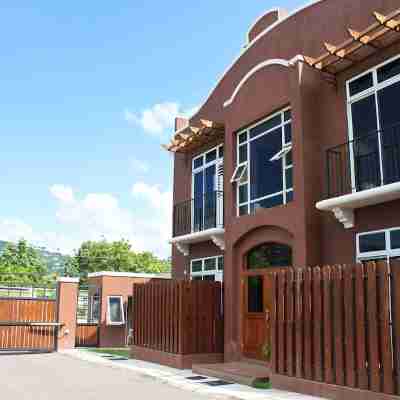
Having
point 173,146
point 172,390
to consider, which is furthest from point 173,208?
point 172,390

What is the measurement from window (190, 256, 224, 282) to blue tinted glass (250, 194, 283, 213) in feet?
7.98

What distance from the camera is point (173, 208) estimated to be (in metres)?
17.0

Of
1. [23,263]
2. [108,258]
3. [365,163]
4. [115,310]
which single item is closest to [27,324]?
[115,310]

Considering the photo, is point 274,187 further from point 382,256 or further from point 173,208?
point 173,208

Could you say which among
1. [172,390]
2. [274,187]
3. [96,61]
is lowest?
[172,390]

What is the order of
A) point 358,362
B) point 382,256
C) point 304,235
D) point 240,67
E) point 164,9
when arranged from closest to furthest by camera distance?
point 358,362
point 382,256
point 304,235
point 164,9
point 240,67

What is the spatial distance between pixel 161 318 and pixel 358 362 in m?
6.77

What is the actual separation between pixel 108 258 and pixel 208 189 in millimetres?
38292

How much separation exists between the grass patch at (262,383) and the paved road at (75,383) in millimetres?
1220

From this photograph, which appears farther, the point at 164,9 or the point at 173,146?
the point at 173,146

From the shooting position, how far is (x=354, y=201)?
9234mm

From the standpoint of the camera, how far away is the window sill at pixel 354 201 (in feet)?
28.3

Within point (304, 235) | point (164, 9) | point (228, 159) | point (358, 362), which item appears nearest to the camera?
point (358, 362)

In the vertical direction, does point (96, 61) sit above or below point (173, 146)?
above
